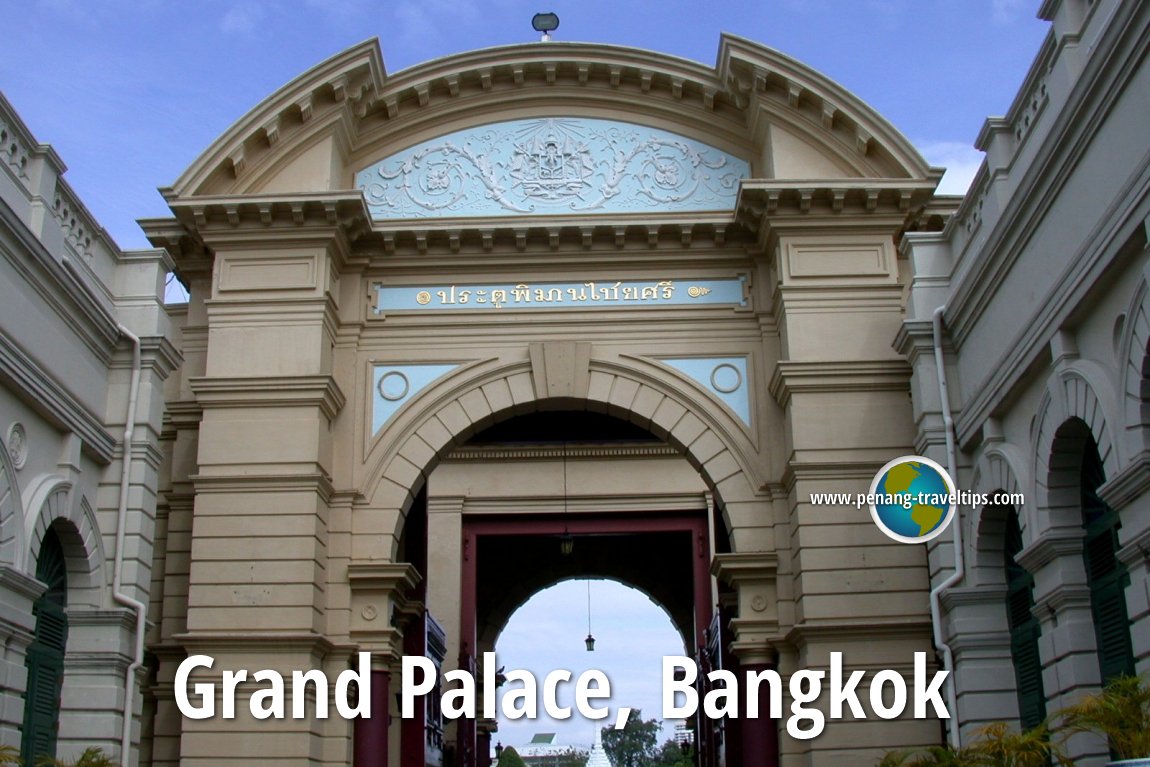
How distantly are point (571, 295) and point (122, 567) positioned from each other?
6.36 metres

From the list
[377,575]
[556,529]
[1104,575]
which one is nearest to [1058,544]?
[1104,575]

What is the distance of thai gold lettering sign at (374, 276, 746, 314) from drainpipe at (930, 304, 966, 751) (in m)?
3.10

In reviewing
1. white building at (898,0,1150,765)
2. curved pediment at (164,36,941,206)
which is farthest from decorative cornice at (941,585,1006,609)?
curved pediment at (164,36,941,206)

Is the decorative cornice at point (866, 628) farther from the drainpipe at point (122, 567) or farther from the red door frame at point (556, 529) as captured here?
the red door frame at point (556, 529)

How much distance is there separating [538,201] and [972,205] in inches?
223

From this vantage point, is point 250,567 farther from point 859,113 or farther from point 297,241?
point 859,113

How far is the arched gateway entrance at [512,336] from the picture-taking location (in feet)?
50.1

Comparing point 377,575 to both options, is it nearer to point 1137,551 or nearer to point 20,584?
point 20,584

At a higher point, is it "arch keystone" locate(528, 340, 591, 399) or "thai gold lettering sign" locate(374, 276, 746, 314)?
"thai gold lettering sign" locate(374, 276, 746, 314)

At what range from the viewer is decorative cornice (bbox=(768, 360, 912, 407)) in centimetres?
1578

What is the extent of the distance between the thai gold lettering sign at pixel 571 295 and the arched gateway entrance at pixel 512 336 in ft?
0.10

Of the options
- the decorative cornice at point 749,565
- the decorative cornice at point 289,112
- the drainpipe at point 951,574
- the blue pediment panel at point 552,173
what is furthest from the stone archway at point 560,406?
the decorative cornice at point 289,112

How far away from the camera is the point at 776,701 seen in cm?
1533

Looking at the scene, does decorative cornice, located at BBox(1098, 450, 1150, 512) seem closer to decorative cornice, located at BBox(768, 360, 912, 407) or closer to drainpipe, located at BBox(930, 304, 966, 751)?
drainpipe, located at BBox(930, 304, 966, 751)
